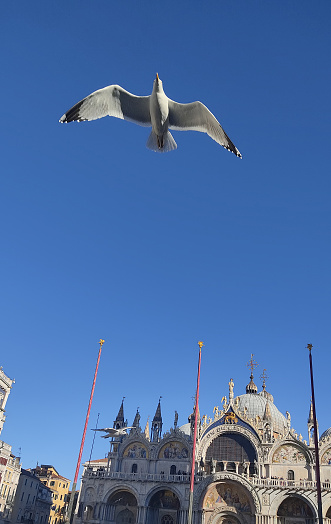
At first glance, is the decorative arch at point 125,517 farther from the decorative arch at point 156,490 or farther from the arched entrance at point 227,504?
the arched entrance at point 227,504

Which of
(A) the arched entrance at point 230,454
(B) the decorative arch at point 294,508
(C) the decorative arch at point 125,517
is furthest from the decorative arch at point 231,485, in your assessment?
(C) the decorative arch at point 125,517

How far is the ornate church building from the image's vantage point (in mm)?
50906

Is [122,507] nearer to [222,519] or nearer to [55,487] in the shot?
[222,519]

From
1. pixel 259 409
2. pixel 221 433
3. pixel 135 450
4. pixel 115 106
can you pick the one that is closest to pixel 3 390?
pixel 135 450

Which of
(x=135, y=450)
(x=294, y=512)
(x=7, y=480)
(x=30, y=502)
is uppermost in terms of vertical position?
(x=135, y=450)

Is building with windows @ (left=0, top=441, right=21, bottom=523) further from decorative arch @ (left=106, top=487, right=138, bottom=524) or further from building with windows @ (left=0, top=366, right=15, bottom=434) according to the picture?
decorative arch @ (left=106, top=487, right=138, bottom=524)

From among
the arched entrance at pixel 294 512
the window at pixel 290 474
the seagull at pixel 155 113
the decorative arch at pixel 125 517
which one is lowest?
the decorative arch at pixel 125 517

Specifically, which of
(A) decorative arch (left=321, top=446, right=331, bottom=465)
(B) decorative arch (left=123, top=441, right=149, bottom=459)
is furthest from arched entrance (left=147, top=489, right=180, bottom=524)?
(A) decorative arch (left=321, top=446, right=331, bottom=465)

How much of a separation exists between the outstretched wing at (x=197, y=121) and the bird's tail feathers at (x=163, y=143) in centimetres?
54

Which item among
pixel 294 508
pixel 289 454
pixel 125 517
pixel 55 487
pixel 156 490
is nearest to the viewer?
→ pixel 294 508

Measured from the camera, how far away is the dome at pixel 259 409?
216ft

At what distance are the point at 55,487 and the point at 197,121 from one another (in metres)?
96.0

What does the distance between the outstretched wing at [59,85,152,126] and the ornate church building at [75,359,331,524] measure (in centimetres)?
4717

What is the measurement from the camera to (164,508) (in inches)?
2232
